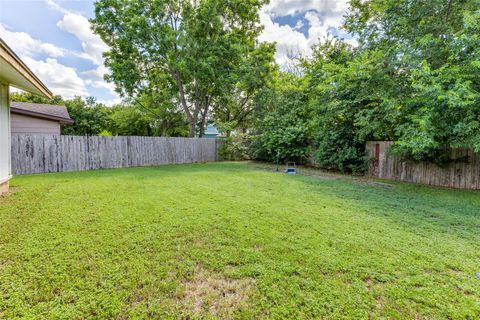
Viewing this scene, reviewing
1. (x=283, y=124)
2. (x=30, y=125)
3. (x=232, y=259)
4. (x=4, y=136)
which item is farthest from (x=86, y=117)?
(x=232, y=259)

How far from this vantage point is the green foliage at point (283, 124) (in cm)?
1091

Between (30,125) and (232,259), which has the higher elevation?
(30,125)

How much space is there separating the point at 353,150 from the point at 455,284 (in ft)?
23.3

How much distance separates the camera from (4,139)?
4.76 meters

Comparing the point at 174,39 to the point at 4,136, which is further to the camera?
the point at 174,39

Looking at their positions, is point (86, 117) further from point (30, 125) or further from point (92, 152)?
point (92, 152)

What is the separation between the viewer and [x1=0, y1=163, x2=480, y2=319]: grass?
1.71 meters

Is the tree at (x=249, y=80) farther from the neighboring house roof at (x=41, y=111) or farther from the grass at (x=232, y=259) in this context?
the grass at (x=232, y=259)

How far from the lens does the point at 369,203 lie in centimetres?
464

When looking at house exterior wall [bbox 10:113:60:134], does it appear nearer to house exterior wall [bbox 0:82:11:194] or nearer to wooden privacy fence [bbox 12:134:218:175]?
wooden privacy fence [bbox 12:134:218:175]

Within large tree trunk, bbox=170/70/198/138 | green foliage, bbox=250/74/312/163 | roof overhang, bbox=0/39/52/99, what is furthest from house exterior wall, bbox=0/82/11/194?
large tree trunk, bbox=170/70/198/138

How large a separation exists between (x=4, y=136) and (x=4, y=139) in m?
0.07

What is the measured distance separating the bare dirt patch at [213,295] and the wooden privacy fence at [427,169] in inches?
308

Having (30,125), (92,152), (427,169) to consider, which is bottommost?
(427,169)
